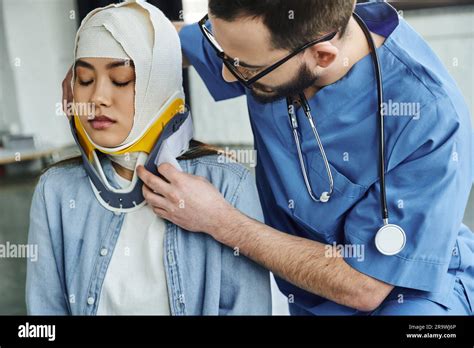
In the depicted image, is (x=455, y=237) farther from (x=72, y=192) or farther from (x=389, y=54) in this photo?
(x=72, y=192)

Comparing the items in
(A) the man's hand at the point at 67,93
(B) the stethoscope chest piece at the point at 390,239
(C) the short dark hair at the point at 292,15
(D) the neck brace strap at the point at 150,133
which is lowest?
(B) the stethoscope chest piece at the point at 390,239

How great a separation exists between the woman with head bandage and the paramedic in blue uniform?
0.14 feet

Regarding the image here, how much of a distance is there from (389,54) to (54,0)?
28.4 inches

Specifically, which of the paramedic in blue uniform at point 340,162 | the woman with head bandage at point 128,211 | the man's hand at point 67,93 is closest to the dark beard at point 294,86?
the paramedic in blue uniform at point 340,162

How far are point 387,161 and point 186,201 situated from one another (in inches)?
16.6

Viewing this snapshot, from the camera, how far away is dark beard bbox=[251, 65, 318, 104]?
54.9 inches

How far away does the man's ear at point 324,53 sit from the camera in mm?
1363

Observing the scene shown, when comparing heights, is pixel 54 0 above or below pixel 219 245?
above

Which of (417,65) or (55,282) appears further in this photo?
(55,282)

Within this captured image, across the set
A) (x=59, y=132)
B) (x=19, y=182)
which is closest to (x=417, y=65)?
(x=59, y=132)

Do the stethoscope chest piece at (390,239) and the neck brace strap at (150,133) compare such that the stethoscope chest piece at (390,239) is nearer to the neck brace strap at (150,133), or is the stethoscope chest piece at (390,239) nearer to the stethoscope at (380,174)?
the stethoscope at (380,174)

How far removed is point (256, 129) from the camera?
1459 mm

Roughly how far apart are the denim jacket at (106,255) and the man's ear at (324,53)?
0.91 ft

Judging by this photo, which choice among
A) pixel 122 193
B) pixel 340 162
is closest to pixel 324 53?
pixel 340 162
